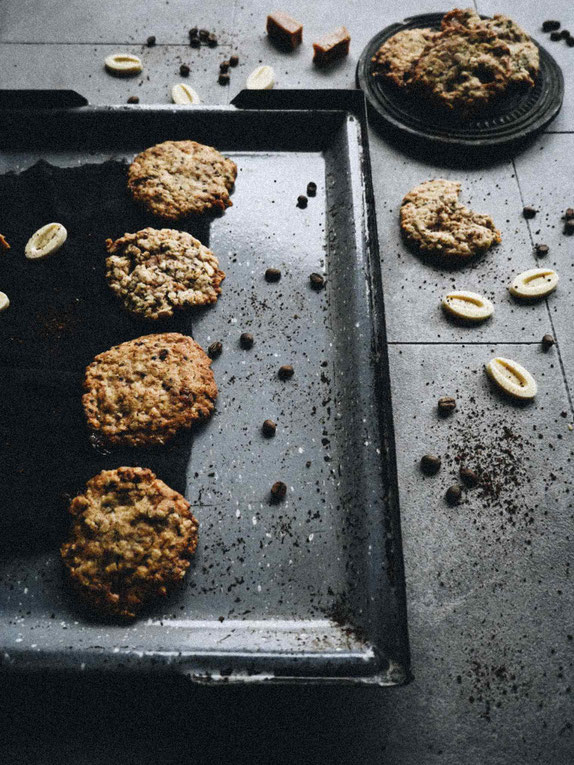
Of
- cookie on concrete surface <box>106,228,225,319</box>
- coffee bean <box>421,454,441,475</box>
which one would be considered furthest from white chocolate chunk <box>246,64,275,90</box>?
coffee bean <box>421,454,441,475</box>

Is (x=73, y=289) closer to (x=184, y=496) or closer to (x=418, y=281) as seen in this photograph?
(x=184, y=496)

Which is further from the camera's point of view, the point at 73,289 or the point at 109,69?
the point at 109,69

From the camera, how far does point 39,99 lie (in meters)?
2.28

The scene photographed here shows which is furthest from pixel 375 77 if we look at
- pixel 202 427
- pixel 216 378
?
pixel 202 427

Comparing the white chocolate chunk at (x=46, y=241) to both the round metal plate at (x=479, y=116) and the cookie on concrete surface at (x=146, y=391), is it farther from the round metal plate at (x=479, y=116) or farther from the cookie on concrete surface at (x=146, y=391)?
the round metal plate at (x=479, y=116)

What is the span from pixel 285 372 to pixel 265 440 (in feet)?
0.79

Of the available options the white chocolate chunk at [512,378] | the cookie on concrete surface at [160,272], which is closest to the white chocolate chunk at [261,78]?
the cookie on concrete surface at [160,272]

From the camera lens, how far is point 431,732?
1.61m

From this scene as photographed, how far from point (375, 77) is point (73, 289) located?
1.72 metres

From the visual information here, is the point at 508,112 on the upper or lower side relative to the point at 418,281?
upper

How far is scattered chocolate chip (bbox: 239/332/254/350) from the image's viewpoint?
1965mm

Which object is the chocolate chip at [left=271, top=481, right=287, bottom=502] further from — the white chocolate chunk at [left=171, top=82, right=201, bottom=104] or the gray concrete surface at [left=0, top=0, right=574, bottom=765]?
the white chocolate chunk at [left=171, top=82, right=201, bottom=104]

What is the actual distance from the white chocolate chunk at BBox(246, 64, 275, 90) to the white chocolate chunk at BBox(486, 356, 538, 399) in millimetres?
1681

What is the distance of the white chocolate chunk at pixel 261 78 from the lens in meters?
2.69
